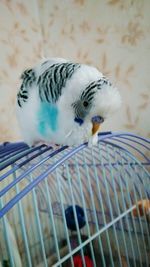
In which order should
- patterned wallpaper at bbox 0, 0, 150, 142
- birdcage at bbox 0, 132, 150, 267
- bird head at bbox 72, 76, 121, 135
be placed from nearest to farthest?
bird head at bbox 72, 76, 121, 135 < birdcage at bbox 0, 132, 150, 267 < patterned wallpaper at bbox 0, 0, 150, 142

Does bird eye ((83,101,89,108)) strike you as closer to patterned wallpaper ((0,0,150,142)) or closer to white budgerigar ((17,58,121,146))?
white budgerigar ((17,58,121,146))

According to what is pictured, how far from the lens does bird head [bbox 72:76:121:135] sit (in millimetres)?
378

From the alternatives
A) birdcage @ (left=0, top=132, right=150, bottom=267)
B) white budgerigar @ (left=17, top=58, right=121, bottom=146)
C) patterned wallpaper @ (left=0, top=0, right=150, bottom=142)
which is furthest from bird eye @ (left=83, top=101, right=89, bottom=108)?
patterned wallpaper @ (left=0, top=0, right=150, bottom=142)

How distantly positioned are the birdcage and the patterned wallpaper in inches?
8.6

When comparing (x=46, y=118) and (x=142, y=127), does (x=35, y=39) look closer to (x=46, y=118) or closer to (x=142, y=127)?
(x=142, y=127)

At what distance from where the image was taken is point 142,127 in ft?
3.55

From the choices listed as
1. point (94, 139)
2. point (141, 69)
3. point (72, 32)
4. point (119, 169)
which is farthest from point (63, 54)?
point (94, 139)

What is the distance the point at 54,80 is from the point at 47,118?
6 centimetres

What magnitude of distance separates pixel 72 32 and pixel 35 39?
0.56 ft

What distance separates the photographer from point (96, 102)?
1.24ft

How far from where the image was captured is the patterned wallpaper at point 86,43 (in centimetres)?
99

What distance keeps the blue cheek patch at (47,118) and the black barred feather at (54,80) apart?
0.04 feet

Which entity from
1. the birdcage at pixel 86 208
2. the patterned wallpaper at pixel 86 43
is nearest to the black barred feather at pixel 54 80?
the birdcage at pixel 86 208

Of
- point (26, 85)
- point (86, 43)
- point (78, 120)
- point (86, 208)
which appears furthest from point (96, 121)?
point (86, 43)
